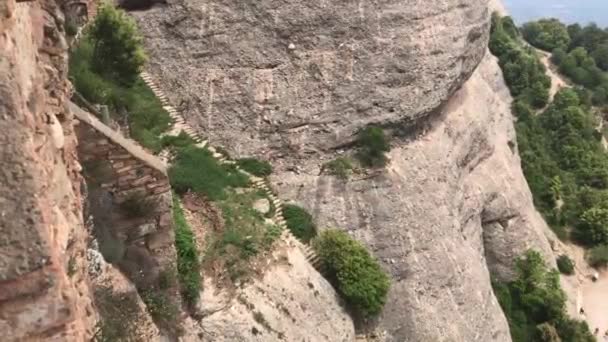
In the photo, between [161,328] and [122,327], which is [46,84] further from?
[161,328]

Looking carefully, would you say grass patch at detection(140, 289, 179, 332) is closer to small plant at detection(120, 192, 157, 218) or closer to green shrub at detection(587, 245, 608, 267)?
small plant at detection(120, 192, 157, 218)

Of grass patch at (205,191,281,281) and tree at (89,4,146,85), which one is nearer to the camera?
grass patch at (205,191,281,281)

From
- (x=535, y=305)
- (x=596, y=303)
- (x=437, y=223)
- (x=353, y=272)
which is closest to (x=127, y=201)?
(x=353, y=272)

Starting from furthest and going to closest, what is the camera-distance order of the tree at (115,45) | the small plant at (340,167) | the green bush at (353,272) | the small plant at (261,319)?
1. the small plant at (340,167)
2. the green bush at (353,272)
3. the tree at (115,45)
4. the small plant at (261,319)

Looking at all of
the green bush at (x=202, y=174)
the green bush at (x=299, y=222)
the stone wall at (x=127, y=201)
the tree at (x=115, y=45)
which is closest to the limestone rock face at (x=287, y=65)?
the green bush at (x=202, y=174)

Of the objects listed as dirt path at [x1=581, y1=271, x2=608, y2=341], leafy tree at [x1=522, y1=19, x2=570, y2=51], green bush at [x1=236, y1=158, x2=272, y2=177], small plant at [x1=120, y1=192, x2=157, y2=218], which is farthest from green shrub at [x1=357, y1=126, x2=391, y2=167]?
leafy tree at [x1=522, y1=19, x2=570, y2=51]

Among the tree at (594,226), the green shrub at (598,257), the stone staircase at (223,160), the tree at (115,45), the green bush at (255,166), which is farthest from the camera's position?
the tree at (594,226)

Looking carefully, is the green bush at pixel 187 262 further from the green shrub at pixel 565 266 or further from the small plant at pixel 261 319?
the green shrub at pixel 565 266
